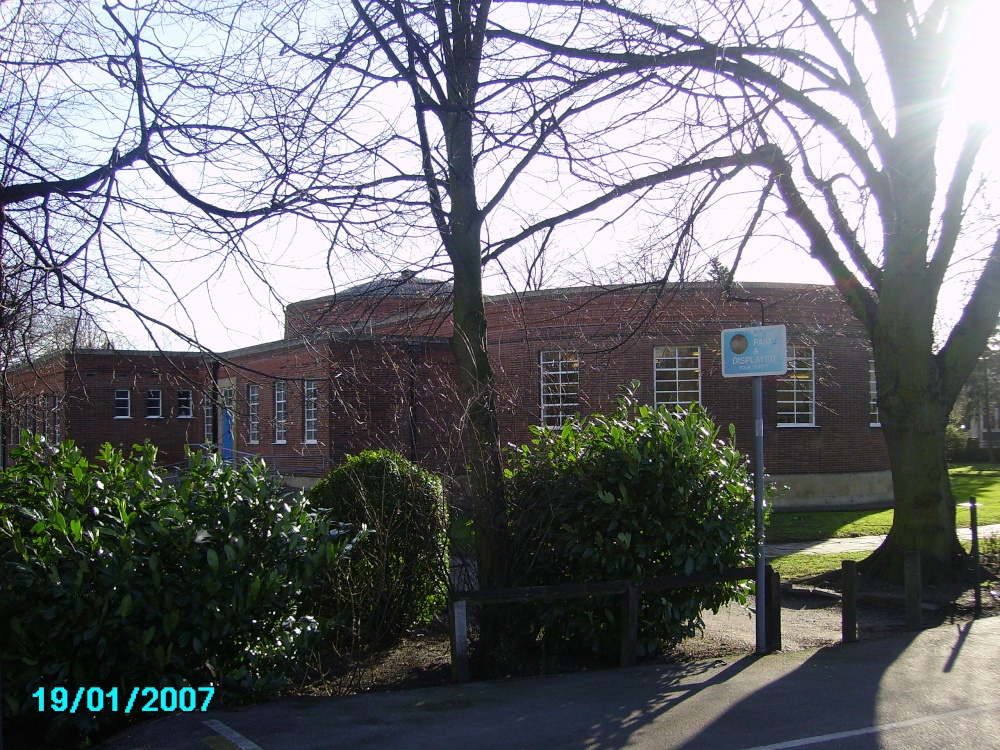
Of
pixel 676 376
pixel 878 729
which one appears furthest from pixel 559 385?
pixel 676 376

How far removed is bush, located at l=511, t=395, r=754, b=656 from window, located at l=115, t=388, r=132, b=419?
31328 mm

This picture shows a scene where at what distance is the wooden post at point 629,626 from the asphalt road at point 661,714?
157mm

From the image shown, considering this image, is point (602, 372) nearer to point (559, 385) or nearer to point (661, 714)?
point (559, 385)

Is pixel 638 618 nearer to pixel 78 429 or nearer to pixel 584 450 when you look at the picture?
pixel 584 450

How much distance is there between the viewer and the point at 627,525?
26.2 ft

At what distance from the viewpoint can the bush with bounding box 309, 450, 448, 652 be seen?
25.7 feet

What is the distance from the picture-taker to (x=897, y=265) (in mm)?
12305

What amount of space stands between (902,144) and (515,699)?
9258mm

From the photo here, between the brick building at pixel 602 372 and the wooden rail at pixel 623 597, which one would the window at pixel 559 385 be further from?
the wooden rail at pixel 623 597

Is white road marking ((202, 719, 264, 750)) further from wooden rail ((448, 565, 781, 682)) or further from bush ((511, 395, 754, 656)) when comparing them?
bush ((511, 395, 754, 656))

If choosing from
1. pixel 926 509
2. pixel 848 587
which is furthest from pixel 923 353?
pixel 848 587

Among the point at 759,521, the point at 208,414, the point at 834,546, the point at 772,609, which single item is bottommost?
the point at 834,546

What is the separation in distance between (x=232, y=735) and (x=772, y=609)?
5.10 m

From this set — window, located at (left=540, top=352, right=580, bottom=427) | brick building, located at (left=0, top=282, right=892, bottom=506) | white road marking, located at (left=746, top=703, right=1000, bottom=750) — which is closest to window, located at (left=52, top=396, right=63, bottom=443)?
brick building, located at (left=0, top=282, right=892, bottom=506)
